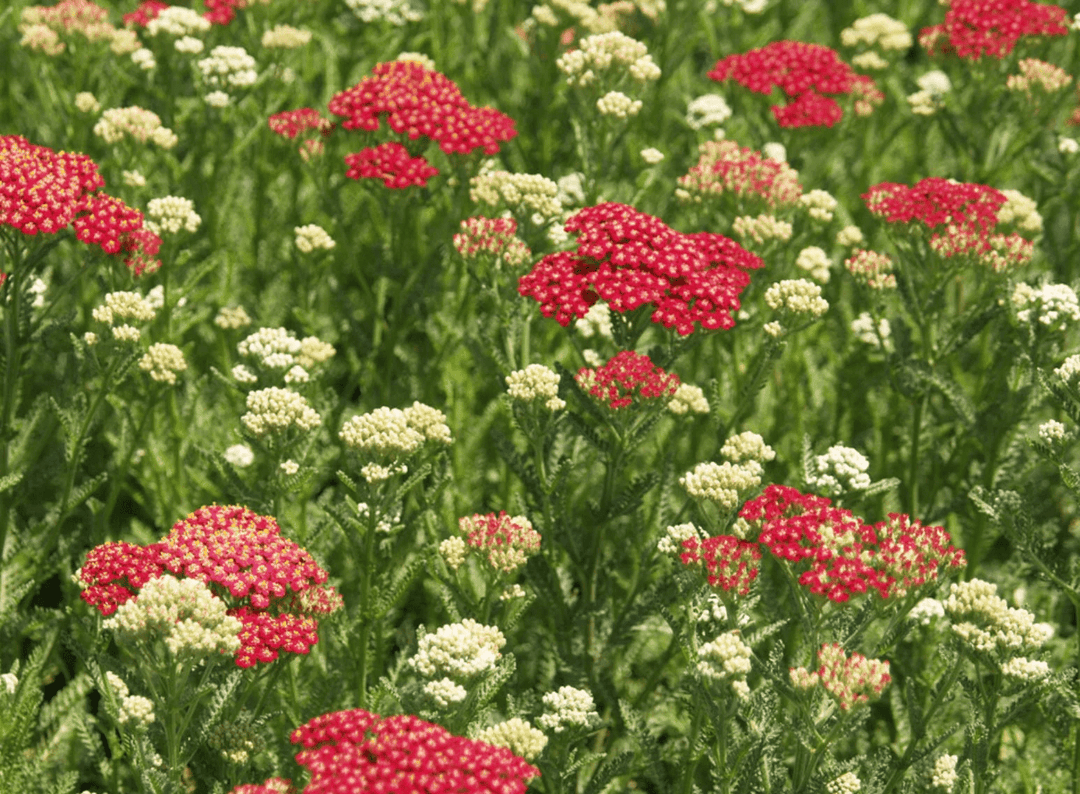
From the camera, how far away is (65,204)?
604 cm

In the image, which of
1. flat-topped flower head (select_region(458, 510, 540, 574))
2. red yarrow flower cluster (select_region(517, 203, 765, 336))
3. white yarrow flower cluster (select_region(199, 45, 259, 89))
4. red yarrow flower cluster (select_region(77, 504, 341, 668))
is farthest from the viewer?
white yarrow flower cluster (select_region(199, 45, 259, 89))

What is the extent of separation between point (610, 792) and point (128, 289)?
333 cm

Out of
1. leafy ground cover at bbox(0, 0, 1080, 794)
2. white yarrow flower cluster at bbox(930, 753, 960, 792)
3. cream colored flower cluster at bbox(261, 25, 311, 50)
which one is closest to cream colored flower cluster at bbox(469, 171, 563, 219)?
leafy ground cover at bbox(0, 0, 1080, 794)

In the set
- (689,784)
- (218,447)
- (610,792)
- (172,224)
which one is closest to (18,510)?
(218,447)

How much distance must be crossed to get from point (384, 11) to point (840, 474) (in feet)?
16.8

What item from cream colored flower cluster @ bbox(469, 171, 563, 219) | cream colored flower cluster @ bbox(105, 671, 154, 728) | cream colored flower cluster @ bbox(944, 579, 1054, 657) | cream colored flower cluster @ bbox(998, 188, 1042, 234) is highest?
cream colored flower cluster @ bbox(469, 171, 563, 219)

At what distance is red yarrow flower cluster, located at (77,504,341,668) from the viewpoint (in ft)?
16.3

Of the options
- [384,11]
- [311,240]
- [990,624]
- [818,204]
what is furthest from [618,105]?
[990,624]

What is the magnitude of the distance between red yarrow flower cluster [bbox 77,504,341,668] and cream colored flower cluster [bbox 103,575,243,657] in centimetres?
22

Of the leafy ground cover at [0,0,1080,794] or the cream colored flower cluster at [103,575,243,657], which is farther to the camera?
the leafy ground cover at [0,0,1080,794]

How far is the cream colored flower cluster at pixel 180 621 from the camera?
4523mm

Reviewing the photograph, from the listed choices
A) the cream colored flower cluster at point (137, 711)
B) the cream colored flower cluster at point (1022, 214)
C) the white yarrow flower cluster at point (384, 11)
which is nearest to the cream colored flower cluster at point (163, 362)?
the cream colored flower cluster at point (137, 711)

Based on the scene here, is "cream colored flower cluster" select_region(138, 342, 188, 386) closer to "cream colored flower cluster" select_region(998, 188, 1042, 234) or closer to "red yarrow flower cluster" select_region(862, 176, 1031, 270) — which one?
"red yarrow flower cluster" select_region(862, 176, 1031, 270)

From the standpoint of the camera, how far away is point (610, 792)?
20.2 feet
